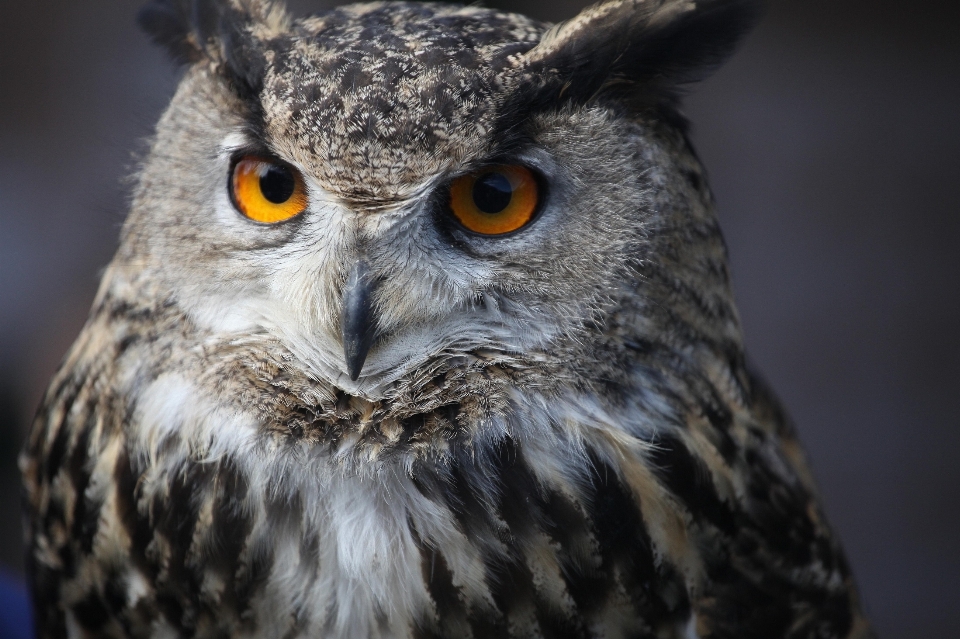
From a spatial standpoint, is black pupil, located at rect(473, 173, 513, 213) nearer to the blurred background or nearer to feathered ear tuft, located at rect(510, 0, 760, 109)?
feathered ear tuft, located at rect(510, 0, 760, 109)

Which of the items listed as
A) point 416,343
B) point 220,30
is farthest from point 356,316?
point 220,30

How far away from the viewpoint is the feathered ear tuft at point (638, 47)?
93 centimetres

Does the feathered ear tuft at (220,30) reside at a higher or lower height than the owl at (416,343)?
higher

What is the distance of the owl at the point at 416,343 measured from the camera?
0.89 metres

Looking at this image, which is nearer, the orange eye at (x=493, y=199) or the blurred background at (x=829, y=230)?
the orange eye at (x=493, y=199)

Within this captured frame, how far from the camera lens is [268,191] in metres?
0.93

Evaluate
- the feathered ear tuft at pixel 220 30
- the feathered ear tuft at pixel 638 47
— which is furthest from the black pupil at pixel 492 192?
the feathered ear tuft at pixel 220 30

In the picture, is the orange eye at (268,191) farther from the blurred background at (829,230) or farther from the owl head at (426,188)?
the blurred background at (829,230)

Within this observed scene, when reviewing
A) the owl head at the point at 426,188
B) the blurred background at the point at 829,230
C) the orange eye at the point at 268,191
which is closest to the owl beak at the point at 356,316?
the owl head at the point at 426,188

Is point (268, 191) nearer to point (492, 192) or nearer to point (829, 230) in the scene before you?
point (492, 192)

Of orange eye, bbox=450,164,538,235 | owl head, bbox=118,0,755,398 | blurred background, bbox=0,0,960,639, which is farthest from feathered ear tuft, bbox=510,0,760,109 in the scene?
blurred background, bbox=0,0,960,639

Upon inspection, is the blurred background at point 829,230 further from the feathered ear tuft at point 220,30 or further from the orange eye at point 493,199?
the orange eye at point 493,199

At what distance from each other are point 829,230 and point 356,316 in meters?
2.88

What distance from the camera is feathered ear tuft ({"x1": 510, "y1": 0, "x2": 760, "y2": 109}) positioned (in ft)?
3.05
